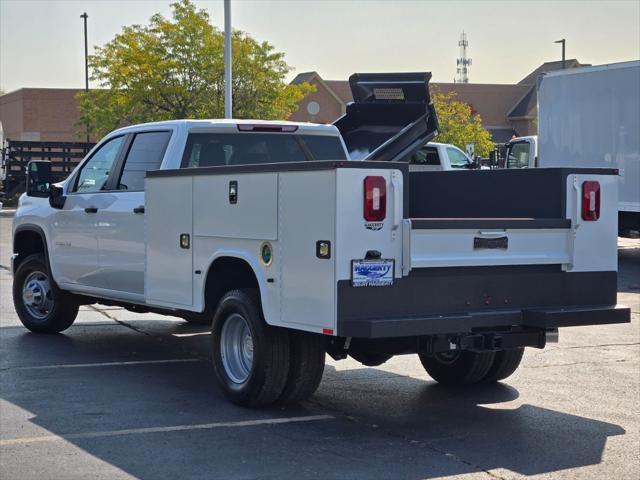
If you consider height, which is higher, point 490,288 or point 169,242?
point 169,242

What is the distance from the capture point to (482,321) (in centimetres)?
742

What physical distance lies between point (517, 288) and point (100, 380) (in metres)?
3.58

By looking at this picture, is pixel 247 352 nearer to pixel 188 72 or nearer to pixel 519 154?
pixel 519 154

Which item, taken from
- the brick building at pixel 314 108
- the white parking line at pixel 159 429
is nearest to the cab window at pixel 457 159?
the white parking line at pixel 159 429

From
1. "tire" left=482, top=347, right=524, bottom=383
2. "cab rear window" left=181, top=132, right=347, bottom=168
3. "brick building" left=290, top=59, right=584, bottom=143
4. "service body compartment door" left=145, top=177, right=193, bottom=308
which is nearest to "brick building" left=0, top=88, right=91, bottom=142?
"brick building" left=290, top=59, right=584, bottom=143

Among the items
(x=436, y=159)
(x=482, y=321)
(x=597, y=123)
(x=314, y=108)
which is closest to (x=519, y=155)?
(x=436, y=159)

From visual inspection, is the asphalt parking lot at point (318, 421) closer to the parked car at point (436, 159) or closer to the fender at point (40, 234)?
the fender at point (40, 234)

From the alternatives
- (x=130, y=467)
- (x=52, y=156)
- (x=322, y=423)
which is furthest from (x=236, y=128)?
(x=52, y=156)

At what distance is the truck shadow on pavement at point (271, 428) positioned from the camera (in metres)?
6.56

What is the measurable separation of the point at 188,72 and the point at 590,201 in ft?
127

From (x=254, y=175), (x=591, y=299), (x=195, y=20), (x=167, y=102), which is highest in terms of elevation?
(x=195, y=20)

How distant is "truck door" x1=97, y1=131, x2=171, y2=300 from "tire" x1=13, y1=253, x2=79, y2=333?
1374 mm

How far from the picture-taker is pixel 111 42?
47.4 metres

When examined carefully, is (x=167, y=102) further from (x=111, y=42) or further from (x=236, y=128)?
(x=236, y=128)
